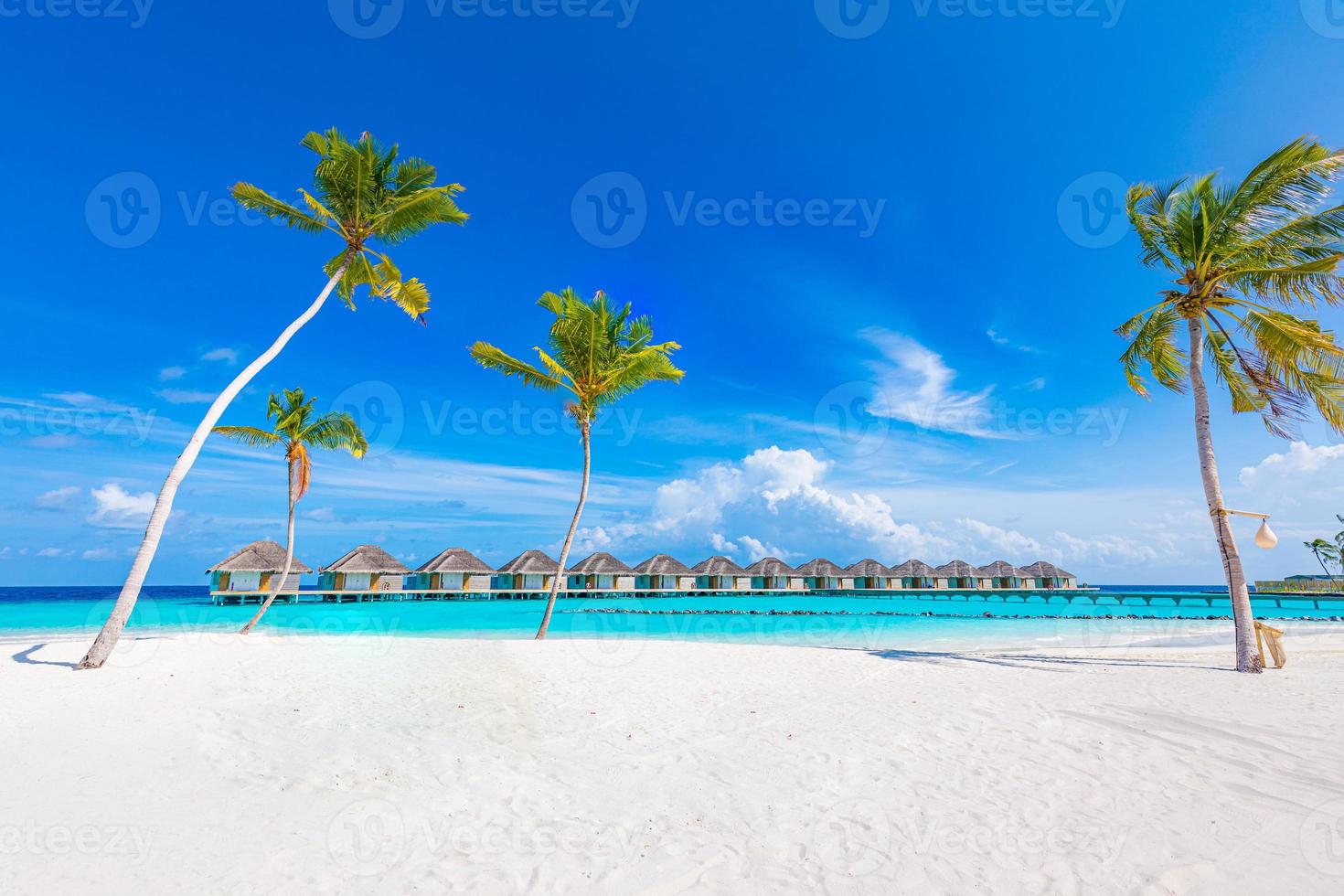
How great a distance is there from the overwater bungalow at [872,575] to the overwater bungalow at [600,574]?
68.3 feet

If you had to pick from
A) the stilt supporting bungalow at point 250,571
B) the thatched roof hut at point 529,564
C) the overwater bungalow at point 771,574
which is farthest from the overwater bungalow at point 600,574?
the stilt supporting bungalow at point 250,571

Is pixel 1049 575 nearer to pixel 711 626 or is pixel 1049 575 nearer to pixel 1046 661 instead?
pixel 711 626

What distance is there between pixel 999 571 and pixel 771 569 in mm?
21756

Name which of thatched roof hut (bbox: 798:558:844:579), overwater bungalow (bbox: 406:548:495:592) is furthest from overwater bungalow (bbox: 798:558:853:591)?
overwater bungalow (bbox: 406:548:495:592)

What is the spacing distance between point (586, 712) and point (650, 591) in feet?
146

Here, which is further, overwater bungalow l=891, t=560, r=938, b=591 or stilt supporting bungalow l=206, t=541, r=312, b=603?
overwater bungalow l=891, t=560, r=938, b=591

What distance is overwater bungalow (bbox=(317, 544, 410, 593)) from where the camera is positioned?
40000mm

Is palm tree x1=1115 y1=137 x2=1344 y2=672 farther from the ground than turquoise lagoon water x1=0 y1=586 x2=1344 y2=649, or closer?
farther from the ground

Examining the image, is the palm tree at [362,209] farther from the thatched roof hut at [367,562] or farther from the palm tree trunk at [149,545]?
the thatched roof hut at [367,562]

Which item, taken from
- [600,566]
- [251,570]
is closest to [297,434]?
[251,570]

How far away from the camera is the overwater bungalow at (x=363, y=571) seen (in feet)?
131

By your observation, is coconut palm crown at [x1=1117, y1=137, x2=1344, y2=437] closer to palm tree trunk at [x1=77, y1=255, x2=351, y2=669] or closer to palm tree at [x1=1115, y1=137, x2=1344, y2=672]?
palm tree at [x1=1115, y1=137, x2=1344, y2=672]

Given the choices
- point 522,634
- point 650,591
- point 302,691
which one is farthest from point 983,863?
point 650,591

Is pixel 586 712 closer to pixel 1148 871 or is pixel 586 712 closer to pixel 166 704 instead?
pixel 166 704
